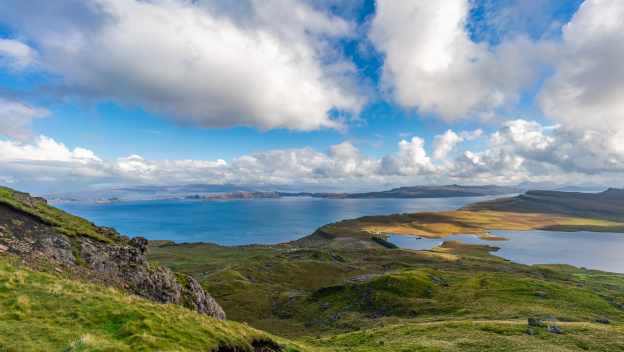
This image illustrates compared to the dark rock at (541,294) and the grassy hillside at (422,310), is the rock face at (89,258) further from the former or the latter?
the dark rock at (541,294)

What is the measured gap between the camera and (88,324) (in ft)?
56.3

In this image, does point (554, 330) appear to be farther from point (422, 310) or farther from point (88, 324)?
point (88, 324)

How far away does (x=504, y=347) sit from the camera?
113 feet

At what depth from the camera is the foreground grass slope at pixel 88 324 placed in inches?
578

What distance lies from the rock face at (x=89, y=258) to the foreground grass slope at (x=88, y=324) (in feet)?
27.8

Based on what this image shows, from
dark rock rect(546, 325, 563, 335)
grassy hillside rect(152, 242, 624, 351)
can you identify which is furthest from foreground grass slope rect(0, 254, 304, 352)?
dark rock rect(546, 325, 563, 335)

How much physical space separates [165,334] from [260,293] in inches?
3791

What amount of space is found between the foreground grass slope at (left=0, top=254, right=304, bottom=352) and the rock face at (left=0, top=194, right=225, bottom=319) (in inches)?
333

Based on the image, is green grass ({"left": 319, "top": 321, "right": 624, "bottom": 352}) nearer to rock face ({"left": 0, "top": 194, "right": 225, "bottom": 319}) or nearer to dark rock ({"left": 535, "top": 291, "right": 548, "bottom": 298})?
rock face ({"left": 0, "top": 194, "right": 225, "bottom": 319})

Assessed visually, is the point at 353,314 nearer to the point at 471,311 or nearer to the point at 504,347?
the point at 471,311

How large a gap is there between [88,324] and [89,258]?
22.3 meters

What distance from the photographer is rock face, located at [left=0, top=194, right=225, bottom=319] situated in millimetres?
30766

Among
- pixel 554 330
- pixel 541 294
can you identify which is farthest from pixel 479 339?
pixel 541 294

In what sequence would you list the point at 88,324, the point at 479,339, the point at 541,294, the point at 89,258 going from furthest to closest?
the point at 541,294, the point at 479,339, the point at 89,258, the point at 88,324
